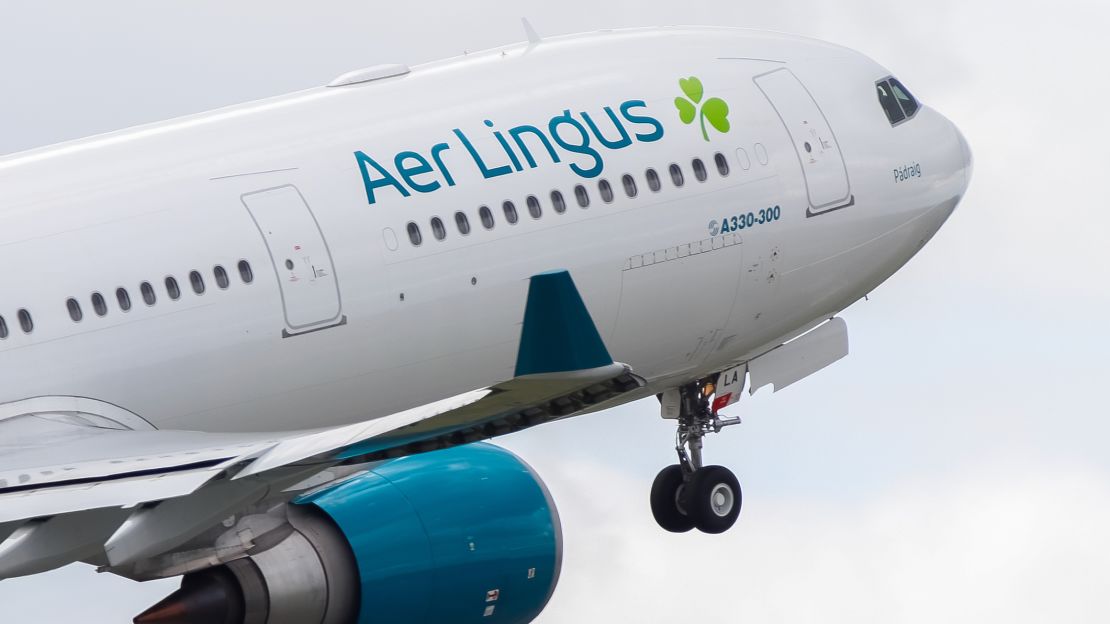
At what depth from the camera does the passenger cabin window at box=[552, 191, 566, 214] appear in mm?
21312

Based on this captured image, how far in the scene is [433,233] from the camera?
20.5 metres

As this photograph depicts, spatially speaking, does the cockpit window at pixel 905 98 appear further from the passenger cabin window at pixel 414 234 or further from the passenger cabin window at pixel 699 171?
the passenger cabin window at pixel 414 234

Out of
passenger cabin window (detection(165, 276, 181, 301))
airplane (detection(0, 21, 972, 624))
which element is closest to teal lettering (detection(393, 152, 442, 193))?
airplane (detection(0, 21, 972, 624))

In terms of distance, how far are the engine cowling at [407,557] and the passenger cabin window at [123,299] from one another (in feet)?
7.33

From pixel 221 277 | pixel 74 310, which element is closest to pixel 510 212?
pixel 221 277

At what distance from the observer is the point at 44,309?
18484mm

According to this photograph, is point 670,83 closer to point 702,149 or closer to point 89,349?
point 702,149

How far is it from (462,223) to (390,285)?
105 cm

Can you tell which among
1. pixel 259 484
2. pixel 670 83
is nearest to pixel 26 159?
pixel 259 484

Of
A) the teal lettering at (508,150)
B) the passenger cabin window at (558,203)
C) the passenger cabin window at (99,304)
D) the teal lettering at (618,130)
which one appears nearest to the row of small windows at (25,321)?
the passenger cabin window at (99,304)

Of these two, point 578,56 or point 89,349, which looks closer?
point 89,349

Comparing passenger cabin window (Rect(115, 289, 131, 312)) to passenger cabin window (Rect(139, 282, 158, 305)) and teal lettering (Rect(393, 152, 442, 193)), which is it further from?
teal lettering (Rect(393, 152, 442, 193))

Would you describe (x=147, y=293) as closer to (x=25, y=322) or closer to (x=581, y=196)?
(x=25, y=322)

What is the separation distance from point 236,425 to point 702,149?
19.2 feet
